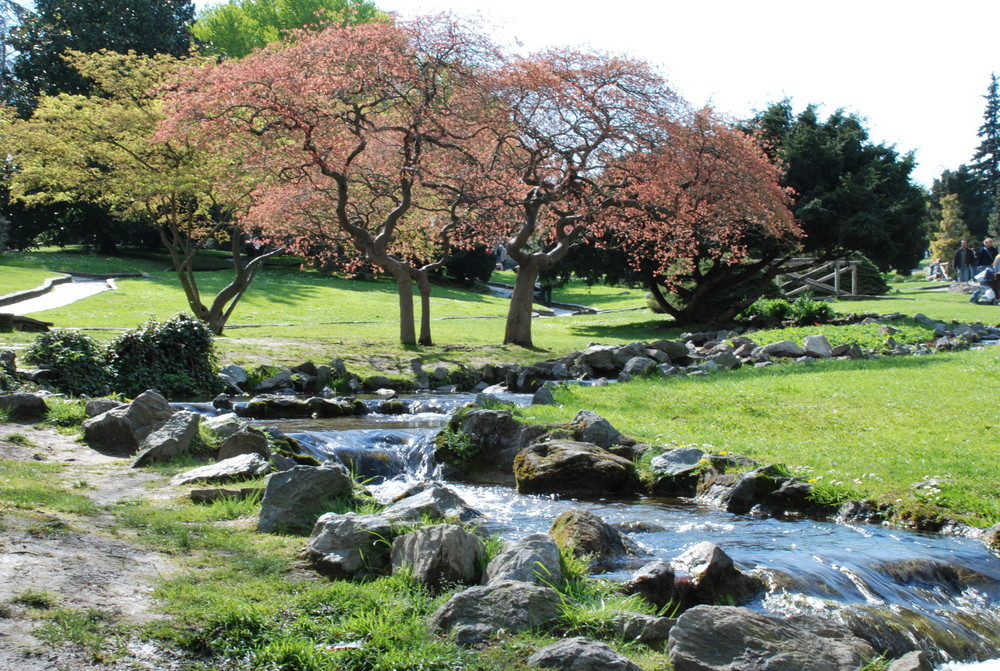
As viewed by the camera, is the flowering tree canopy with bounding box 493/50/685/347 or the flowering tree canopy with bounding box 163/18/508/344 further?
the flowering tree canopy with bounding box 493/50/685/347

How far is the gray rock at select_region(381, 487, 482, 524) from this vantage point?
6.16m

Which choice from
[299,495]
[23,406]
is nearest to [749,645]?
[299,495]

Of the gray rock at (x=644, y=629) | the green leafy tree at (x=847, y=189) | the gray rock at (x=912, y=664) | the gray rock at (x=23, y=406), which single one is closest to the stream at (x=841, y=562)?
the gray rock at (x=912, y=664)

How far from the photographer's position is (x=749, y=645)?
4.33 metres

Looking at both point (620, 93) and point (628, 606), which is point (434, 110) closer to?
point (620, 93)

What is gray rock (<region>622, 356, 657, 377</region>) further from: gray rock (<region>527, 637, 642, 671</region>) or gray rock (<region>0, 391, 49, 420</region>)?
gray rock (<region>527, 637, 642, 671</region>)

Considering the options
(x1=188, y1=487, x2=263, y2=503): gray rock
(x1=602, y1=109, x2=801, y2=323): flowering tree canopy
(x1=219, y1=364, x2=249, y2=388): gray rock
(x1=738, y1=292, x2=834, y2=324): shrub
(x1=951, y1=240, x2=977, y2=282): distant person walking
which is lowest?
(x1=219, y1=364, x2=249, y2=388): gray rock

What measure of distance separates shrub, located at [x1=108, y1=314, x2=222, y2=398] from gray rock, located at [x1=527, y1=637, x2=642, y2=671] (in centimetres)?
1347

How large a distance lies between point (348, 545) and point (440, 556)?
0.70 meters

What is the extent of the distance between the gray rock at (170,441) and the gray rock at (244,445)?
0.39 m

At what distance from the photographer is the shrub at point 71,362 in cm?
1488

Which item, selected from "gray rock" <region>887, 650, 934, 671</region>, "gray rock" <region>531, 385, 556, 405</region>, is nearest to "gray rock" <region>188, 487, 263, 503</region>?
"gray rock" <region>887, 650, 934, 671</region>

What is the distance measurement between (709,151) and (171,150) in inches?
586

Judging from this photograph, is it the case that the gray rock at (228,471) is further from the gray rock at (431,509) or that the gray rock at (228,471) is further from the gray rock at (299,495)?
the gray rock at (431,509)
